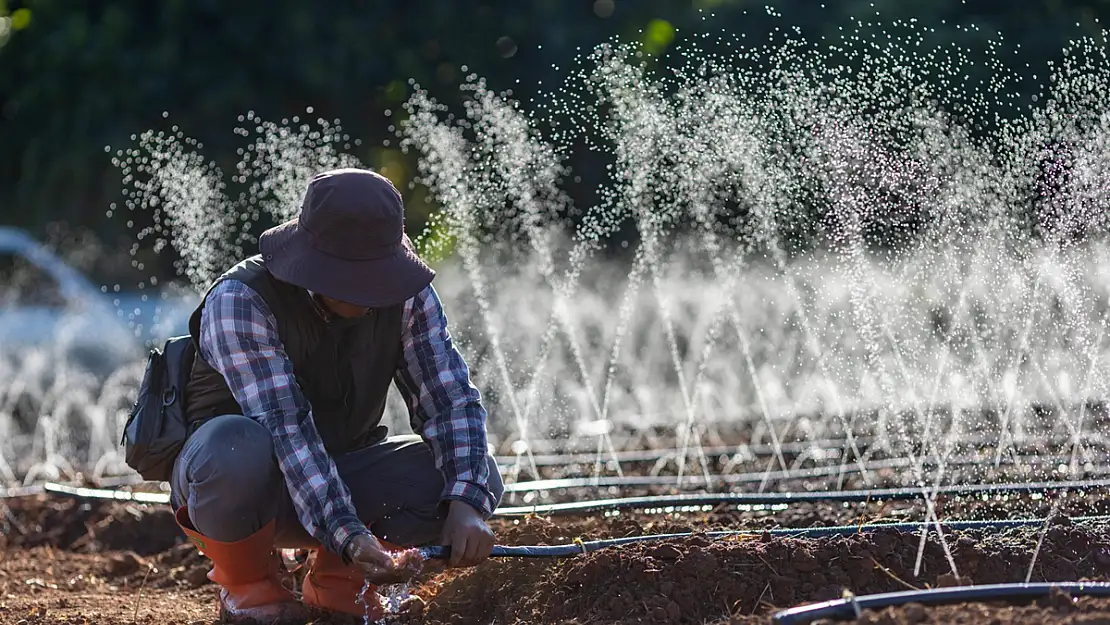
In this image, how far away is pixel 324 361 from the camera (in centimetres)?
364

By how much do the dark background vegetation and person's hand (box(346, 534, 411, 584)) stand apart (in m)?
9.63

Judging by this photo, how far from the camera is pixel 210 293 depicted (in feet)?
11.5

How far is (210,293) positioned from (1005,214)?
4890 millimetres

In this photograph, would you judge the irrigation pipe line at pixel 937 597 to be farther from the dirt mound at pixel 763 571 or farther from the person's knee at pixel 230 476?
the person's knee at pixel 230 476

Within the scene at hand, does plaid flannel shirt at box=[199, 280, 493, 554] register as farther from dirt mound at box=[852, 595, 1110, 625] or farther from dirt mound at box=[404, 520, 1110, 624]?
dirt mound at box=[852, 595, 1110, 625]

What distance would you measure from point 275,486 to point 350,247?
0.68m

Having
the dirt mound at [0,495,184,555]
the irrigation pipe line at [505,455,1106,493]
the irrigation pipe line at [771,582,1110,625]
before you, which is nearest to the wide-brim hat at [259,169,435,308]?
the irrigation pipe line at [771,582,1110,625]

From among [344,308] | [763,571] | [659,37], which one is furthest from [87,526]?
[659,37]

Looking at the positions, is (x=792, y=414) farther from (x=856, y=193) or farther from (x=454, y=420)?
(x=454, y=420)

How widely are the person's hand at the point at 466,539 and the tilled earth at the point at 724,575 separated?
25 cm

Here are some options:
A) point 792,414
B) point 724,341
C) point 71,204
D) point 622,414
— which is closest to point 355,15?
point 71,204

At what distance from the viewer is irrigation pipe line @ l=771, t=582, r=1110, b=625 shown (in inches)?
113

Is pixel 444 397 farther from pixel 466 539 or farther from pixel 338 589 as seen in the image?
pixel 338 589

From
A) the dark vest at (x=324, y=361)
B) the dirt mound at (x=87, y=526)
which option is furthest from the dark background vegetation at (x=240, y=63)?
the dark vest at (x=324, y=361)
